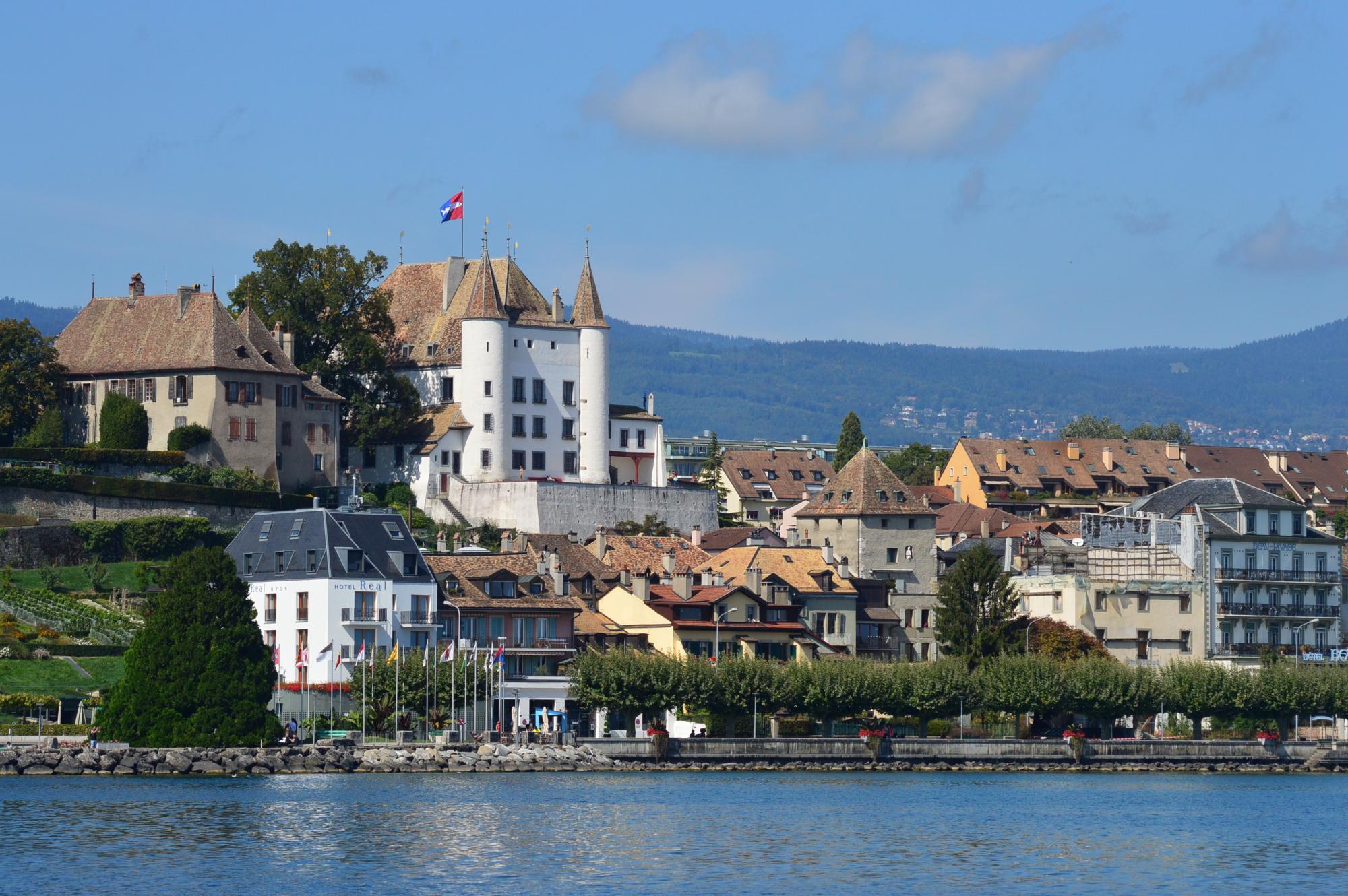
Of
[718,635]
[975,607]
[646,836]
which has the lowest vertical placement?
[646,836]

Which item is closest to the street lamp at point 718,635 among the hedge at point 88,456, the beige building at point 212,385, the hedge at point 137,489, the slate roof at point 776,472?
the hedge at point 137,489

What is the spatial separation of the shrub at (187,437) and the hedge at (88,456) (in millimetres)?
1937

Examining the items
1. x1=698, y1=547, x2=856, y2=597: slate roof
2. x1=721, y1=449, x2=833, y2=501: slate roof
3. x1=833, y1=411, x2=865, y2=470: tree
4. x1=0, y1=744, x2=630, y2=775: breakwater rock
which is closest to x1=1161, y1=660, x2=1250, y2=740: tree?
x1=698, y1=547, x2=856, y2=597: slate roof

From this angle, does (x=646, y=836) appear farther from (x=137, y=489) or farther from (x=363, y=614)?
(x=137, y=489)

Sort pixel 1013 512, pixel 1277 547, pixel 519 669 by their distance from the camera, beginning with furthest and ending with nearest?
pixel 1013 512
pixel 1277 547
pixel 519 669

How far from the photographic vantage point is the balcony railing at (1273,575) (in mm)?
121500

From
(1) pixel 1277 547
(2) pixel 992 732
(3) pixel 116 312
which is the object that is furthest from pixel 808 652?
(3) pixel 116 312

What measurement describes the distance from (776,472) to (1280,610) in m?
73.5

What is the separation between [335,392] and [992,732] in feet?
148

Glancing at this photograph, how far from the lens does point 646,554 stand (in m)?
118

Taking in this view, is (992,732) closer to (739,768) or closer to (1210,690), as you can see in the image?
(1210,690)

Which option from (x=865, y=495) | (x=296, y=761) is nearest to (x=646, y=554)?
(x=865, y=495)

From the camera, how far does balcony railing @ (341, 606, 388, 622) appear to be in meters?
97.6

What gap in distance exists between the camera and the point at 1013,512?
172 metres
